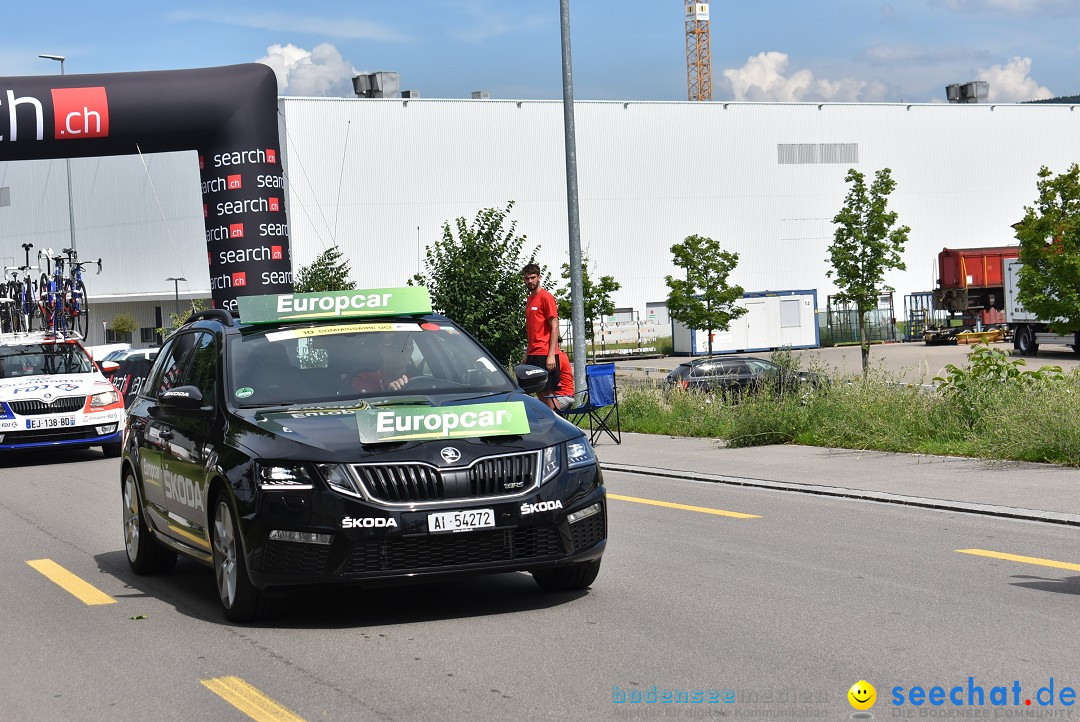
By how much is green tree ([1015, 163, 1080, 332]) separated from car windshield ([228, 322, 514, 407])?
18.9 meters

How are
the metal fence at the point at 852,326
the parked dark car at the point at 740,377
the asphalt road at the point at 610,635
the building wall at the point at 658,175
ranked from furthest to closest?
the metal fence at the point at 852,326 < the building wall at the point at 658,175 < the parked dark car at the point at 740,377 < the asphalt road at the point at 610,635

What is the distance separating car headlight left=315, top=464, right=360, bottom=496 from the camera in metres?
6.61

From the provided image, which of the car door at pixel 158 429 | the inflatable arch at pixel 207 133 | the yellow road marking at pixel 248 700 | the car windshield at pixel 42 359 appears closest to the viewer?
the yellow road marking at pixel 248 700

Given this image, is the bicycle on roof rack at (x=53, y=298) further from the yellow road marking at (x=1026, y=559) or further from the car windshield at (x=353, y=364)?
the yellow road marking at (x=1026, y=559)

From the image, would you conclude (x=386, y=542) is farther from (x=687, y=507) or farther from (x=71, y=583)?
(x=687, y=507)

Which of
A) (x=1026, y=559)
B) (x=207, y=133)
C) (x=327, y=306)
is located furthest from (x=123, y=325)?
(x=1026, y=559)

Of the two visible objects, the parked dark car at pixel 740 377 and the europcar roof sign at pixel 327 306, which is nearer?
the europcar roof sign at pixel 327 306

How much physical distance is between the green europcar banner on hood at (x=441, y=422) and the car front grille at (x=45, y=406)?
1361 cm

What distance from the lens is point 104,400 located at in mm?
19750

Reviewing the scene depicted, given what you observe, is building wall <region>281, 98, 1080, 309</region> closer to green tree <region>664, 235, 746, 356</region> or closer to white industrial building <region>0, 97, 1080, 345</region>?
white industrial building <region>0, 97, 1080, 345</region>

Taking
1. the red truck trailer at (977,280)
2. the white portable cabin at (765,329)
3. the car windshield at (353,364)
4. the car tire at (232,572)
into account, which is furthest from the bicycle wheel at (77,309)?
the red truck trailer at (977,280)

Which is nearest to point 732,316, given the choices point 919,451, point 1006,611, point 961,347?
point 961,347

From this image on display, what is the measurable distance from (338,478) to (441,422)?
62 centimetres

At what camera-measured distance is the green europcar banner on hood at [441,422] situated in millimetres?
6789
